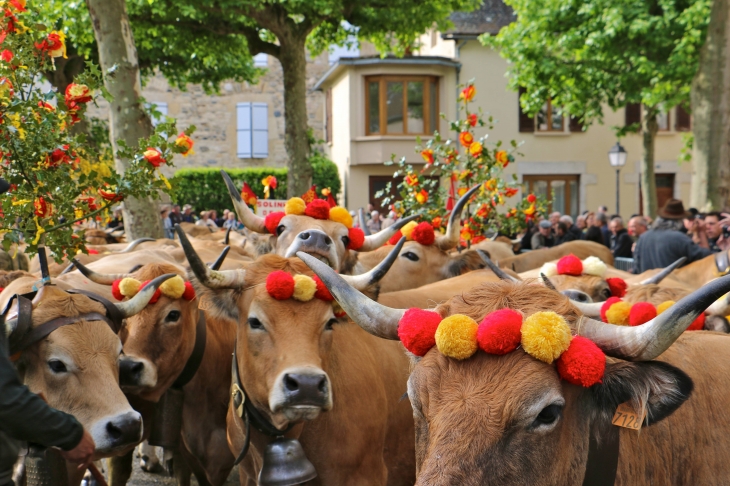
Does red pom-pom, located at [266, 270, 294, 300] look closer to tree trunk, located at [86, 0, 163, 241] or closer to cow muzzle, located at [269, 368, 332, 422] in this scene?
cow muzzle, located at [269, 368, 332, 422]

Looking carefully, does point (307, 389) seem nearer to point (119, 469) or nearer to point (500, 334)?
point (500, 334)

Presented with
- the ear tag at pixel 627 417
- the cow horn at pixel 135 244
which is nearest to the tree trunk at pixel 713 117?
the cow horn at pixel 135 244

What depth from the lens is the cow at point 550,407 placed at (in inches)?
94.0

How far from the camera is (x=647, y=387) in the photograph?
2520 mm

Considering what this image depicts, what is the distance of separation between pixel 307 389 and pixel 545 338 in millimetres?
1531

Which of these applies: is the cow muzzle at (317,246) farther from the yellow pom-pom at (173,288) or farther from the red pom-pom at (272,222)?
the yellow pom-pom at (173,288)

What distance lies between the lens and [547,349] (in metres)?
2.48

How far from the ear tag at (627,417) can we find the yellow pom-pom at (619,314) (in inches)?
45.7

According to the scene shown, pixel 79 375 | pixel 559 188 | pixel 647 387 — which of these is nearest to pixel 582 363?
pixel 647 387

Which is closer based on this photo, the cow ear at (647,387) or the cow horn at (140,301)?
the cow ear at (647,387)

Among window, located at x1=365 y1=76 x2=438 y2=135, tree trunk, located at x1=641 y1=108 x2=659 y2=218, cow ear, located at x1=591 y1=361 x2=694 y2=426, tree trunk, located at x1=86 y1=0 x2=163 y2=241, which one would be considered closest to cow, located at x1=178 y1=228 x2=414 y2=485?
cow ear, located at x1=591 y1=361 x2=694 y2=426

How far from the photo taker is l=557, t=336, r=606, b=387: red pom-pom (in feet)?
8.07

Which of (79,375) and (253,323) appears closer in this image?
(79,375)

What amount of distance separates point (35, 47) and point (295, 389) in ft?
9.60
